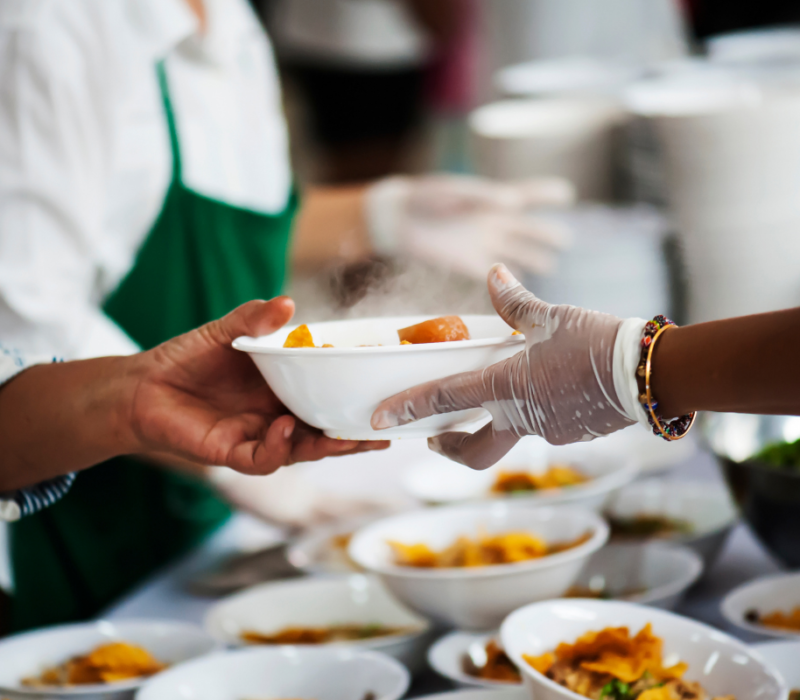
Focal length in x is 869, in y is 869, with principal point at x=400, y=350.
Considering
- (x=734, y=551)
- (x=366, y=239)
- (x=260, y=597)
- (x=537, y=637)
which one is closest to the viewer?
(x=537, y=637)

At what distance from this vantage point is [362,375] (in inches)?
27.6

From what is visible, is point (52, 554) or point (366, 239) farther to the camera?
point (366, 239)

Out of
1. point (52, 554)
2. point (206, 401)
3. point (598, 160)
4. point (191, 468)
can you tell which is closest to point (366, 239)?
point (598, 160)

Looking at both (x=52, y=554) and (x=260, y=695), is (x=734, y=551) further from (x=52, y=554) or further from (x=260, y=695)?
(x=52, y=554)

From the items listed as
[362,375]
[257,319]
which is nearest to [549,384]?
[362,375]

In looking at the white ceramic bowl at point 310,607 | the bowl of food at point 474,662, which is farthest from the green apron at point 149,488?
the bowl of food at point 474,662

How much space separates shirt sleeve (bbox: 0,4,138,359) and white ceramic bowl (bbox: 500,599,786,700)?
0.78 metres

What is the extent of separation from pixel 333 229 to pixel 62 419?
3.76 ft

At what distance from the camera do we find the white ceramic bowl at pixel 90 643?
3.33ft

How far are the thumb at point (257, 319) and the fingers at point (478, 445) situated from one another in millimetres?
183

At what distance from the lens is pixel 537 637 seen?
2.74 feet

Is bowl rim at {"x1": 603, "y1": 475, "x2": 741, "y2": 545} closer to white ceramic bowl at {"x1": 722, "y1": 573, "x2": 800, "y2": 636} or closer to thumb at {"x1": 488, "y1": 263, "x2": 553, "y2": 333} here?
white ceramic bowl at {"x1": 722, "y1": 573, "x2": 800, "y2": 636}

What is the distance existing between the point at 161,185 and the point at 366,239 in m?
0.64

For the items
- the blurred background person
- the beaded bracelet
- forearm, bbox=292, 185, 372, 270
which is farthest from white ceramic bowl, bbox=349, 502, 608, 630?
forearm, bbox=292, 185, 372, 270
